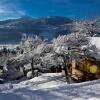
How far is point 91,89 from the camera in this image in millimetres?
14820

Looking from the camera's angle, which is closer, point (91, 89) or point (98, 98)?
point (98, 98)

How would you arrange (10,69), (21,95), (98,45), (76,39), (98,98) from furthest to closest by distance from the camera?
(10,69) → (98,45) → (76,39) → (21,95) → (98,98)

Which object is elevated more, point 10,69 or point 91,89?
point 91,89

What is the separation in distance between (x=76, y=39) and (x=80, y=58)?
299cm

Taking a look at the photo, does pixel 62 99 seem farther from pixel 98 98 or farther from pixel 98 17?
pixel 98 17

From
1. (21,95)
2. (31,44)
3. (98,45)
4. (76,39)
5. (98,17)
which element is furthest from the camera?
(98,17)

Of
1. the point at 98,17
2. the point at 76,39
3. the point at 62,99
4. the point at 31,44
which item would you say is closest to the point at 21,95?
the point at 62,99

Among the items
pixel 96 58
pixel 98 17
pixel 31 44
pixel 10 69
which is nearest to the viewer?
pixel 96 58

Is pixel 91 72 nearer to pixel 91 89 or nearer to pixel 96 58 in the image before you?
pixel 96 58

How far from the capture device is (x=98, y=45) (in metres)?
40.2

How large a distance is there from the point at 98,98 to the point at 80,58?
2310cm

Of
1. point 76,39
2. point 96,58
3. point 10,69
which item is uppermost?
point 76,39

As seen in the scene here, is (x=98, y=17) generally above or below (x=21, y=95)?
above

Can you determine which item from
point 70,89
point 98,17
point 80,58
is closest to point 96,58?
point 80,58
